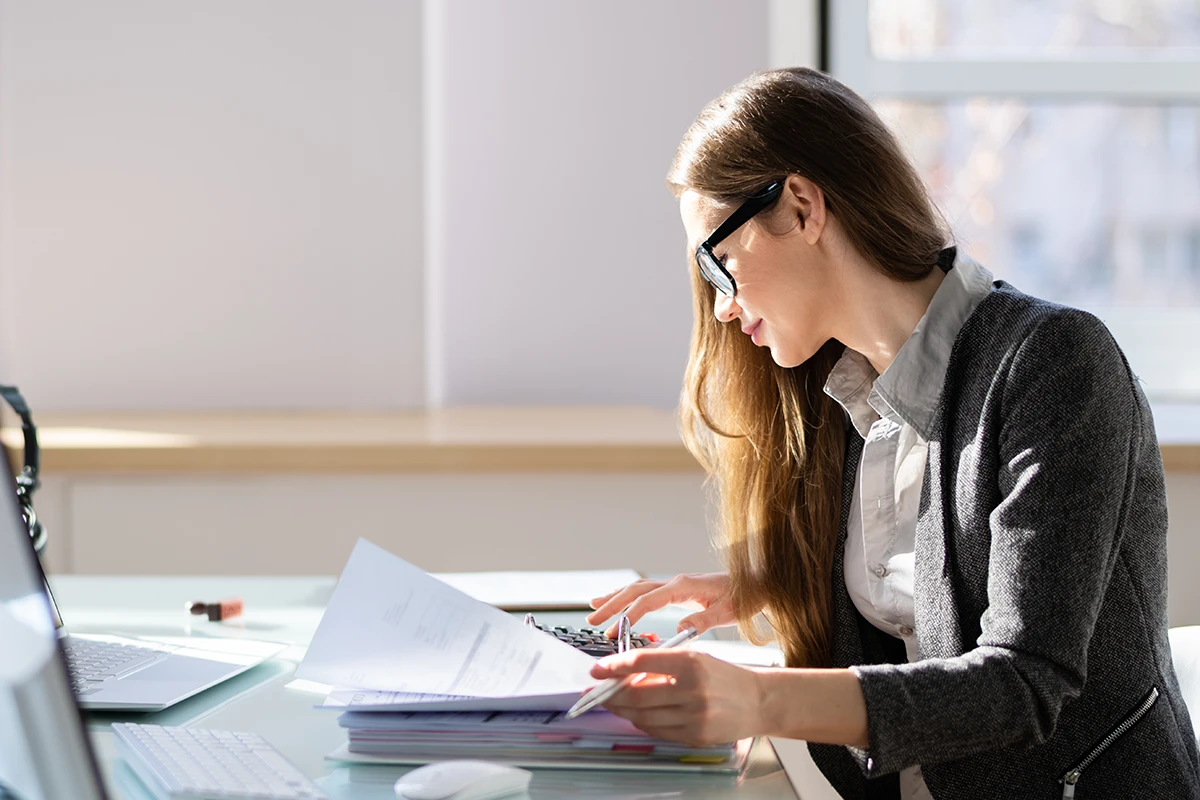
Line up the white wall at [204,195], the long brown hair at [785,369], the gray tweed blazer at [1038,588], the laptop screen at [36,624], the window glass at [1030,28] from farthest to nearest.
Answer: the window glass at [1030,28]
the white wall at [204,195]
the long brown hair at [785,369]
the gray tweed blazer at [1038,588]
the laptop screen at [36,624]

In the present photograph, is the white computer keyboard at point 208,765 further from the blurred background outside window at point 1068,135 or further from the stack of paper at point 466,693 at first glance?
the blurred background outside window at point 1068,135

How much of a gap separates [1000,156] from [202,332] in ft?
5.72

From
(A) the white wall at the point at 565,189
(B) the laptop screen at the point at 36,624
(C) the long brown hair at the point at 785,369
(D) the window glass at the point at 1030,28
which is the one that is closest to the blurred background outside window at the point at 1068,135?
(D) the window glass at the point at 1030,28

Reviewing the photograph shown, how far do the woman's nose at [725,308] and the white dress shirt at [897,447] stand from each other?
0.12m

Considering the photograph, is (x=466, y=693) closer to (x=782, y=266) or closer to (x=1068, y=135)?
(x=782, y=266)

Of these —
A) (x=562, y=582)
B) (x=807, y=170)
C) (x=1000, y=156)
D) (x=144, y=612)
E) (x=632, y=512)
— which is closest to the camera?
(x=807, y=170)

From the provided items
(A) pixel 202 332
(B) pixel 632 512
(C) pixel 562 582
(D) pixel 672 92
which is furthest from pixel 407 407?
(C) pixel 562 582

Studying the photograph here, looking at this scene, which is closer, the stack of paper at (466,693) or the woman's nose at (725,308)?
the stack of paper at (466,693)

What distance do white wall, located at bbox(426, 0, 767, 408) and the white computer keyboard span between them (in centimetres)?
170

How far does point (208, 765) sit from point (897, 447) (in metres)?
0.70

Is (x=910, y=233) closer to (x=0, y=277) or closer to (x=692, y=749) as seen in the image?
(x=692, y=749)

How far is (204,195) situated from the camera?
2473mm

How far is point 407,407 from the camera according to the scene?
2.52 meters

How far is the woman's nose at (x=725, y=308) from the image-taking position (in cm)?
128
